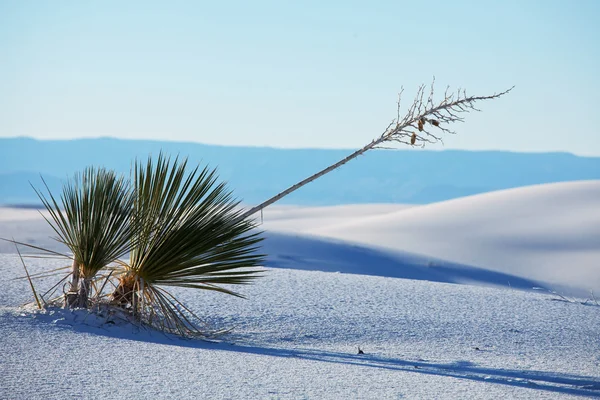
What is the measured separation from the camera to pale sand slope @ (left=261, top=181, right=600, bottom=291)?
20000 millimetres

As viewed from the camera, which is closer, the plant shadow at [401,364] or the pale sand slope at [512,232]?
the plant shadow at [401,364]

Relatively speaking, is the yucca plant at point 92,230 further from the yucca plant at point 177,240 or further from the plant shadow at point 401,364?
the plant shadow at point 401,364

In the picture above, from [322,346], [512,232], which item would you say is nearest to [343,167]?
[512,232]

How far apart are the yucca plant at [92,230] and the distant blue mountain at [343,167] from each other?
10262 cm

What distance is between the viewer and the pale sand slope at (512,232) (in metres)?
20.0

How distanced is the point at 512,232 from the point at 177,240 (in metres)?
20.0

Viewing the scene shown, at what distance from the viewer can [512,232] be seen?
23.3 m

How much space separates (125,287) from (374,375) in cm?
184

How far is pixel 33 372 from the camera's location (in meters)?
3.57

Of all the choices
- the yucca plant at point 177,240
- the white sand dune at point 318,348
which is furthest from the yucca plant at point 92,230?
the white sand dune at point 318,348

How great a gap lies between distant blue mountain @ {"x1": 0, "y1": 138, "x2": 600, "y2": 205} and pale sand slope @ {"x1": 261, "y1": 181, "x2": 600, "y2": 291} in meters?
79.8

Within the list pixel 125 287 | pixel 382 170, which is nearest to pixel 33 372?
pixel 125 287

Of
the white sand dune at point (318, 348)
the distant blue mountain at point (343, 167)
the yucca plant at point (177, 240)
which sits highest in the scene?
the distant blue mountain at point (343, 167)

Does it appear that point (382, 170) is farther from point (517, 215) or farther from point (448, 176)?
point (517, 215)
